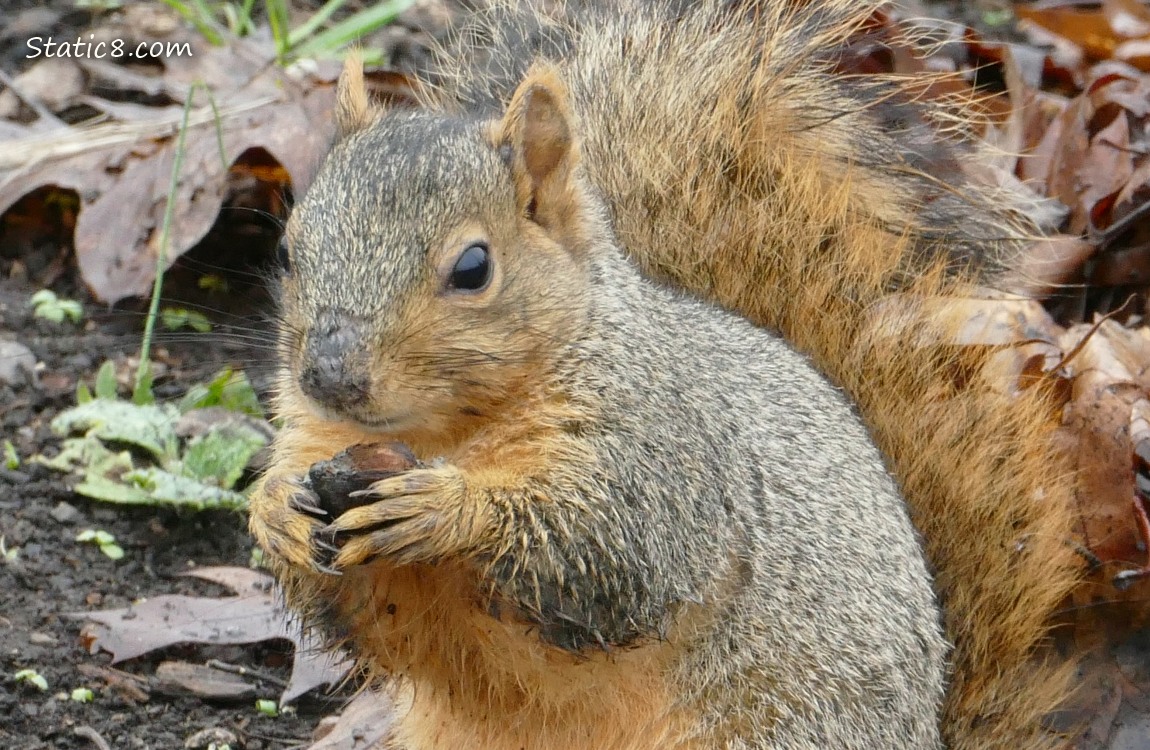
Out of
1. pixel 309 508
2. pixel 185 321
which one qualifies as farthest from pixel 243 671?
pixel 185 321

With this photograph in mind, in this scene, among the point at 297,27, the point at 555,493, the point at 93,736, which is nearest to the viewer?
the point at 555,493

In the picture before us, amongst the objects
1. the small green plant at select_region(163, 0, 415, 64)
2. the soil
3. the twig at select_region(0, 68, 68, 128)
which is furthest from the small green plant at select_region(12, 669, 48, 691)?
the small green plant at select_region(163, 0, 415, 64)

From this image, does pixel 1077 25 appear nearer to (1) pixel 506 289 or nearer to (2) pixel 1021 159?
(2) pixel 1021 159

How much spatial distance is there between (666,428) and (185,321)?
1631 millimetres

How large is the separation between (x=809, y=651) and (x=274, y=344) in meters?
0.87

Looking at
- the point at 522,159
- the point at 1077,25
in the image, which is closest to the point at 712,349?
the point at 522,159

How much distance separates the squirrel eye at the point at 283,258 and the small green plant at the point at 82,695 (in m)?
0.83

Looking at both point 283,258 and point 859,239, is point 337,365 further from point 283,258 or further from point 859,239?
point 859,239

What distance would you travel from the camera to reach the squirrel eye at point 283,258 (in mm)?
1904

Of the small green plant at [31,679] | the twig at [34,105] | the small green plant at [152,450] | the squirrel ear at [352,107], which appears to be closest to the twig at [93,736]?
the small green plant at [31,679]

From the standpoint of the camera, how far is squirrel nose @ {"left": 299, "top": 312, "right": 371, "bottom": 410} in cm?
166

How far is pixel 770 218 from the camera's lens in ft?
8.52

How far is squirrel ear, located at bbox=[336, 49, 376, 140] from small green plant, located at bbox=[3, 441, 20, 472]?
1.09m

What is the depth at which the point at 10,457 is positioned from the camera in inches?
110
